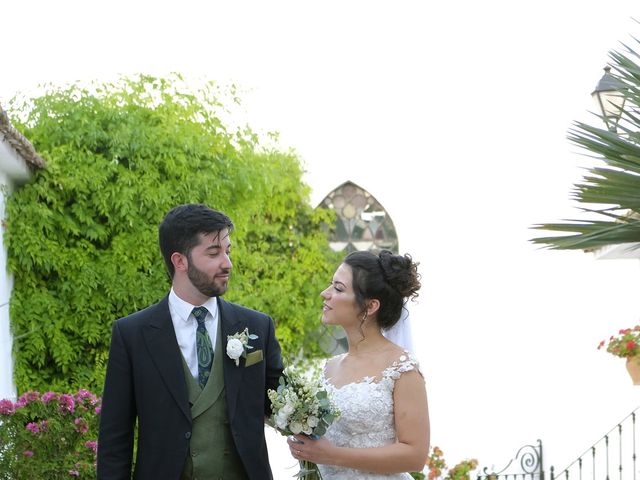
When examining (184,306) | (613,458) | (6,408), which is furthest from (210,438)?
(613,458)

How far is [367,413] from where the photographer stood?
392 centimetres

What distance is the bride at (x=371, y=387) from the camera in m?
3.82

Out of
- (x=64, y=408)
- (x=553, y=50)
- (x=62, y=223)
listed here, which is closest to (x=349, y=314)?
(x=64, y=408)

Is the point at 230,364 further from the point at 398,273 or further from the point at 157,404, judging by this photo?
the point at 398,273

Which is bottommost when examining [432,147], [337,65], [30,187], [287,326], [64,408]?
[64,408]

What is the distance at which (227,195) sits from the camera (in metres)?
9.30

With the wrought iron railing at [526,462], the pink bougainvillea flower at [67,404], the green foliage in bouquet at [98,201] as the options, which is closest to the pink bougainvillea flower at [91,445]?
the pink bougainvillea flower at [67,404]

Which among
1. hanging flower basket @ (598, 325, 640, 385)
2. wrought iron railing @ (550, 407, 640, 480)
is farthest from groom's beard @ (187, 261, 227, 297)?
wrought iron railing @ (550, 407, 640, 480)

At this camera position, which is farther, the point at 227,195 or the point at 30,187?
the point at 227,195

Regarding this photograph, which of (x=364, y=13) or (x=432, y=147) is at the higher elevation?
(x=364, y=13)

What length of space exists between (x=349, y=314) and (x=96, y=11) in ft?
33.0

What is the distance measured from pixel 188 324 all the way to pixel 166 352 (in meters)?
0.15

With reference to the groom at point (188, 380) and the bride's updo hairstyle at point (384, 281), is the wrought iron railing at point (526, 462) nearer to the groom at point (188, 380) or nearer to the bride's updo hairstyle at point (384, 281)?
the bride's updo hairstyle at point (384, 281)

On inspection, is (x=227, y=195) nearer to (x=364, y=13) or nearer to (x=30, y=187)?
(x=30, y=187)
